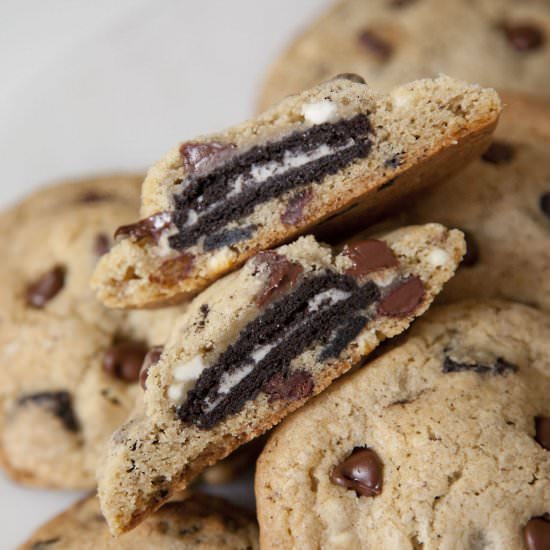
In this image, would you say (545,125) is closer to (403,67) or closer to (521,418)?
(403,67)

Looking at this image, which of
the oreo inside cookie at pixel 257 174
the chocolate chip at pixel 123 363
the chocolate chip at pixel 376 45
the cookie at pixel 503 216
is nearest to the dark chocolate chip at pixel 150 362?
the oreo inside cookie at pixel 257 174

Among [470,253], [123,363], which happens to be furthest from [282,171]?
[123,363]

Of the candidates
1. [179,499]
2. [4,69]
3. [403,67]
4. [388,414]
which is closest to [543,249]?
[388,414]

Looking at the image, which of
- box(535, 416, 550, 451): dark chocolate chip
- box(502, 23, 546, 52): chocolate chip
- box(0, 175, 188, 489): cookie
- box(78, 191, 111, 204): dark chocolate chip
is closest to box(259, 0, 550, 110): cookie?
box(502, 23, 546, 52): chocolate chip

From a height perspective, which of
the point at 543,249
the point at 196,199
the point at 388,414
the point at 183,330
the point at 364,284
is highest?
the point at 196,199

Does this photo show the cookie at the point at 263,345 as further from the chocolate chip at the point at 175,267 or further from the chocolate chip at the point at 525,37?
the chocolate chip at the point at 525,37

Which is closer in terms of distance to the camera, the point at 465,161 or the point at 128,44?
the point at 465,161

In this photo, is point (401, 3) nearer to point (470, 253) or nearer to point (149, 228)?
point (470, 253)

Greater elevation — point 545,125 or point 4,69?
point 4,69
